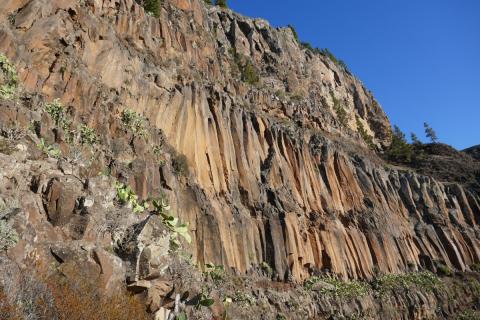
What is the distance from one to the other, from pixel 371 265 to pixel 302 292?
12041 mm

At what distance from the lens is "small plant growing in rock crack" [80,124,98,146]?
19166mm

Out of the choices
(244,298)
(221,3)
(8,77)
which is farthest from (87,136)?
(221,3)

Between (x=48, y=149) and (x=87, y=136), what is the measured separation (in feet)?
14.7

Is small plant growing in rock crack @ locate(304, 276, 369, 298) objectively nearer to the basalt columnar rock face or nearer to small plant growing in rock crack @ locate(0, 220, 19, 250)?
the basalt columnar rock face

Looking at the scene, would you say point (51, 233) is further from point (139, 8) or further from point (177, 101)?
point (139, 8)

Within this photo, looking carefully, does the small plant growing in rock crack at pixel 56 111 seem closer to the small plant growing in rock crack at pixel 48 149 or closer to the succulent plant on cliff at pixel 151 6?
the small plant growing in rock crack at pixel 48 149

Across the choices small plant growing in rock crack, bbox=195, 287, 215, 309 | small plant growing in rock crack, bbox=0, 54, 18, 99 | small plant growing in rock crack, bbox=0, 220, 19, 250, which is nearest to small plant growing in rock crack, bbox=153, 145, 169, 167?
small plant growing in rock crack, bbox=0, 54, 18, 99

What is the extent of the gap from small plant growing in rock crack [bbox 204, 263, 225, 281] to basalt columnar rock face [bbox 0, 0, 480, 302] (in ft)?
1.44

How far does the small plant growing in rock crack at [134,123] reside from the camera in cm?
2359

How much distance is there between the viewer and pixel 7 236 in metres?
8.86

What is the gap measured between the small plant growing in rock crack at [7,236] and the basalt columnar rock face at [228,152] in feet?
7.50

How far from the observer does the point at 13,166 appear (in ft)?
39.1

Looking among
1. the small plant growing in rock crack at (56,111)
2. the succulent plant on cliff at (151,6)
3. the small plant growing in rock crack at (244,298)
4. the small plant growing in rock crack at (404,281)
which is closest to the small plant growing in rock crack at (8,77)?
the small plant growing in rock crack at (56,111)

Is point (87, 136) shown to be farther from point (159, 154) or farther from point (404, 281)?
point (404, 281)
